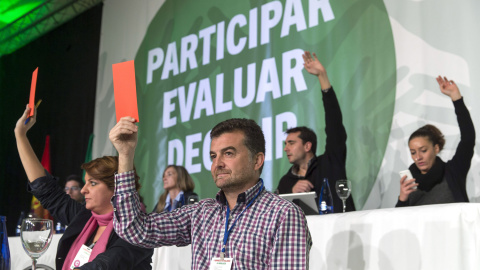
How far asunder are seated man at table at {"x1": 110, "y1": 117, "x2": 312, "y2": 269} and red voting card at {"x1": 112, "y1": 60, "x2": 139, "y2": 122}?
3 cm

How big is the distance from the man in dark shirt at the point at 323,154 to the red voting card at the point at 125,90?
90.9 inches

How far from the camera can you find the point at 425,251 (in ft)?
5.89

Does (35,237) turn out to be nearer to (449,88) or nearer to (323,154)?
(323,154)

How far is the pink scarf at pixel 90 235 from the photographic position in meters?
2.20

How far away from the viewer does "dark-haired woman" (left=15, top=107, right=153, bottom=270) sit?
2140 millimetres

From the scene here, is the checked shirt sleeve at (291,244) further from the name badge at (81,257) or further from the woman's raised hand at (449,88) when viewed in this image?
the woman's raised hand at (449,88)

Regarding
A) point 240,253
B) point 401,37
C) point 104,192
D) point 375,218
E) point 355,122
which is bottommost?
point 240,253

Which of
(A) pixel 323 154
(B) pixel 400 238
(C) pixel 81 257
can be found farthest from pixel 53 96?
(B) pixel 400 238

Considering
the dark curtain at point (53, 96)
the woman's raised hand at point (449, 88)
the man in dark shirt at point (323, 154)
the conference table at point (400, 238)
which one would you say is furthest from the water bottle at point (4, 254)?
the dark curtain at point (53, 96)

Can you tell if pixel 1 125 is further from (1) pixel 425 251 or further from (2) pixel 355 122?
(1) pixel 425 251

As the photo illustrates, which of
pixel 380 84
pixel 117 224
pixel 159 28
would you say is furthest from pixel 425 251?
pixel 159 28

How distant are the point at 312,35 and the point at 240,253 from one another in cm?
375

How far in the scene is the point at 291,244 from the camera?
1.59 m

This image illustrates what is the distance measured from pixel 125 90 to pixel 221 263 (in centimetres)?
58
